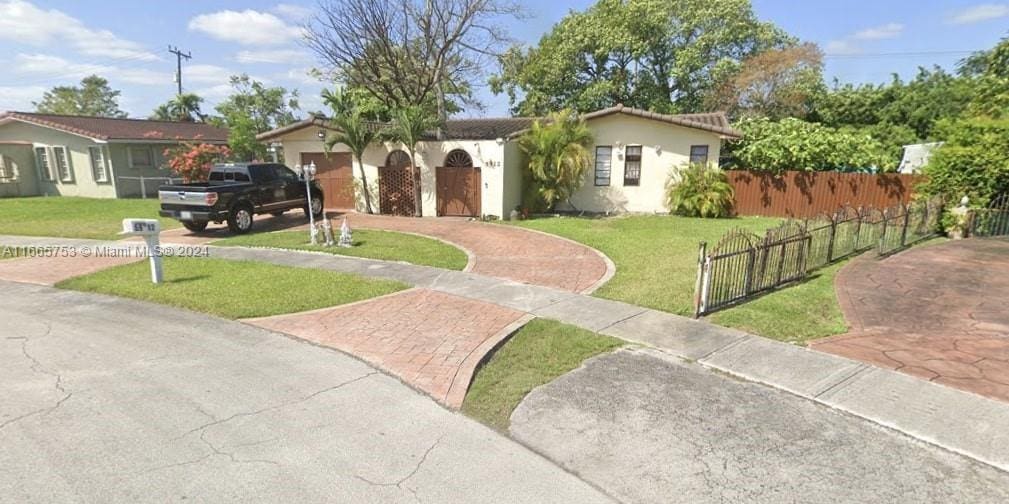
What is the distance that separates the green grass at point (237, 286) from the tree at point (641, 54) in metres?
21.2

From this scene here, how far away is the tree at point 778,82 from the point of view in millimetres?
25695

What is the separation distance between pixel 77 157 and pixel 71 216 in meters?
7.90

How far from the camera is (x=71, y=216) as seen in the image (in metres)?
16.9

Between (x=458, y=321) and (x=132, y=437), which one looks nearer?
(x=132, y=437)

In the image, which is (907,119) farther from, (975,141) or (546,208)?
(546,208)

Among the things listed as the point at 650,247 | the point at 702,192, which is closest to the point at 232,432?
the point at 650,247

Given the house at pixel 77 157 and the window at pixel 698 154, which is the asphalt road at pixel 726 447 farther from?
the house at pixel 77 157

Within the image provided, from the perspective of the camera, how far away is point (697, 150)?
17.4 m

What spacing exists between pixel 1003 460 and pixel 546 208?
49.5 ft

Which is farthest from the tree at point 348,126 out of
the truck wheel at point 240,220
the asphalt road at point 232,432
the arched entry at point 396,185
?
the asphalt road at point 232,432

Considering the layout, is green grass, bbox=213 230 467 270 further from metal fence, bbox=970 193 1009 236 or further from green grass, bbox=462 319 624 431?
metal fence, bbox=970 193 1009 236

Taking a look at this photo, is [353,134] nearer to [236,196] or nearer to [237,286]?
[236,196]

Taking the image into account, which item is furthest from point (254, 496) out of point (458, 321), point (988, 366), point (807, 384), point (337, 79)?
point (337, 79)

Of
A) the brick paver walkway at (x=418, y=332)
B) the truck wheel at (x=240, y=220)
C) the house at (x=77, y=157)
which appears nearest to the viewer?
the brick paver walkway at (x=418, y=332)
